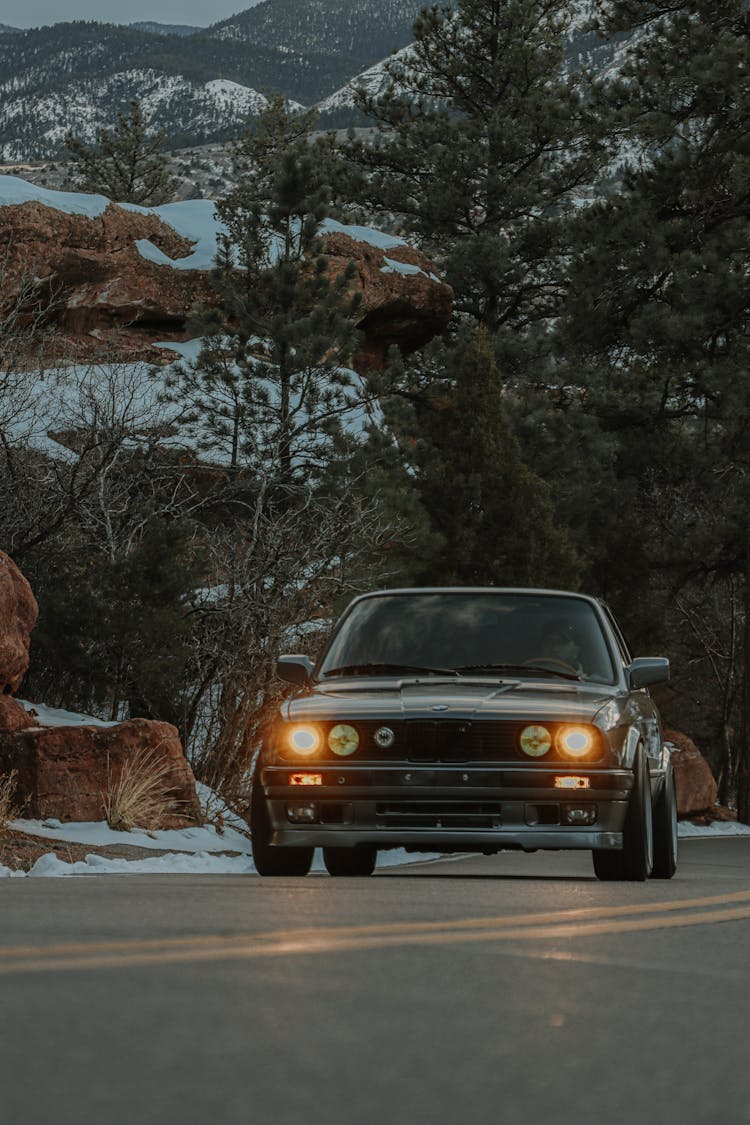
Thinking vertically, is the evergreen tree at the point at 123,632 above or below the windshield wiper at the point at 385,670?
above

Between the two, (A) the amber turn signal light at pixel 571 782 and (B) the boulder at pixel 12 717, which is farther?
(B) the boulder at pixel 12 717

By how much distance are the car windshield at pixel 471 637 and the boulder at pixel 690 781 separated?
20.3m

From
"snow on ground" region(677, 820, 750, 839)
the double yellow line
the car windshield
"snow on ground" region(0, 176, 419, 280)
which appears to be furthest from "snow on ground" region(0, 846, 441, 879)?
"snow on ground" region(0, 176, 419, 280)

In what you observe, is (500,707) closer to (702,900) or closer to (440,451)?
(702,900)

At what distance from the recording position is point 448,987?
4957 mm

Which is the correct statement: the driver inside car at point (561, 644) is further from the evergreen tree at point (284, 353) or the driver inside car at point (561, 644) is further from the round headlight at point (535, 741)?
the evergreen tree at point (284, 353)

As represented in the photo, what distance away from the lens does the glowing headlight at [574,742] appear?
9.73 meters

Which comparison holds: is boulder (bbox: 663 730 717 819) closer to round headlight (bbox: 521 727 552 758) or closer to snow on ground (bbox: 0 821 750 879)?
snow on ground (bbox: 0 821 750 879)

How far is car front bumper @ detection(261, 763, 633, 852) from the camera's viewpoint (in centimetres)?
959

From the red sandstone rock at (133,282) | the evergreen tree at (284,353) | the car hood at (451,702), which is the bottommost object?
the car hood at (451,702)

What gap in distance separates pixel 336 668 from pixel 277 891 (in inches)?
124

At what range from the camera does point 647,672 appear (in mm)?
10914

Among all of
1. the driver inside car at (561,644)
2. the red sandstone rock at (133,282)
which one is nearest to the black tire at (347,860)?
the driver inside car at (561,644)

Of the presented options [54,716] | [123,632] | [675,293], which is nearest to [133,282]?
[675,293]
